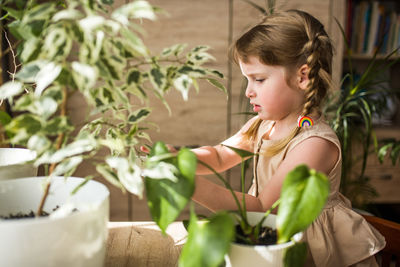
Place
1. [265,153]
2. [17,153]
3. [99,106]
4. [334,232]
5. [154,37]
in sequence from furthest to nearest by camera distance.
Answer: [154,37]
[265,153]
[334,232]
[17,153]
[99,106]

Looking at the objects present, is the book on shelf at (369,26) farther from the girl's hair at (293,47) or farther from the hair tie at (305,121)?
the hair tie at (305,121)

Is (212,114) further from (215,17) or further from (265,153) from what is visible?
(265,153)

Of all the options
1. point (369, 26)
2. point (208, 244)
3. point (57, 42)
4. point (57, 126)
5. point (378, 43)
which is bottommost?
point (378, 43)

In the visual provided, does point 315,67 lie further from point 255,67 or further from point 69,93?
point 69,93

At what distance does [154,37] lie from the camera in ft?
7.50

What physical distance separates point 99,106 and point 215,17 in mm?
1864

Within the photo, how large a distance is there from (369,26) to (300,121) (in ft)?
6.09

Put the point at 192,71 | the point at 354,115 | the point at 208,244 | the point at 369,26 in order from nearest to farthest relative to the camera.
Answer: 1. the point at 208,244
2. the point at 192,71
3. the point at 354,115
4. the point at 369,26

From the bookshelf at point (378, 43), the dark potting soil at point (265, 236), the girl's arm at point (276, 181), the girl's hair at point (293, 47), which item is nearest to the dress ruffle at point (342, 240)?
the girl's arm at point (276, 181)

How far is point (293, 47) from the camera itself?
1032mm

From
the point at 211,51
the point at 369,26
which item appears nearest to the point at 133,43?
the point at 211,51

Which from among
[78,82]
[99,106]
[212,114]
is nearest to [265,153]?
[99,106]

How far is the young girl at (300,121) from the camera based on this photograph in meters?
0.91

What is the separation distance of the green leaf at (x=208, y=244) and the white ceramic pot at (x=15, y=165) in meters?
0.34
